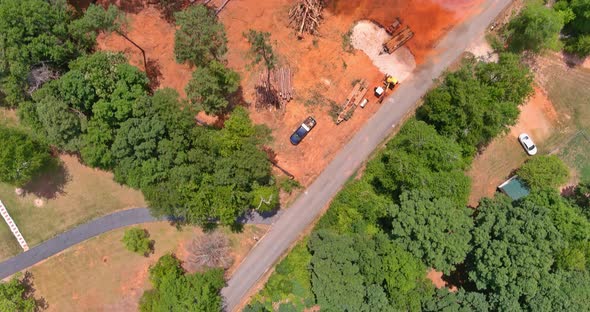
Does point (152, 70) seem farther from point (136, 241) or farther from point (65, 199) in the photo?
point (136, 241)

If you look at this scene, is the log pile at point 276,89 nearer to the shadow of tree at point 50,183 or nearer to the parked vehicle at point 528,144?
the shadow of tree at point 50,183

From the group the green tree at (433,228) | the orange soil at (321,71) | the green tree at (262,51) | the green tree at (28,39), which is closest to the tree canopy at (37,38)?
the green tree at (28,39)

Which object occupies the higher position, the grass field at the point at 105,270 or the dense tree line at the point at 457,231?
the grass field at the point at 105,270

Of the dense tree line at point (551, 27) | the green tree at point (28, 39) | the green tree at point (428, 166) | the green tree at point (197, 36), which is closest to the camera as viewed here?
the green tree at point (28, 39)

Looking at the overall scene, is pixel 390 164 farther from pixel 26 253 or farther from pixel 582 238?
pixel 26 253

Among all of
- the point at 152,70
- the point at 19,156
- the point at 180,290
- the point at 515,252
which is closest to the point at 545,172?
the point at 515,252

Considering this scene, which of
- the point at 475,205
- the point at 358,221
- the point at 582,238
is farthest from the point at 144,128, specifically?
the point at 582,238
